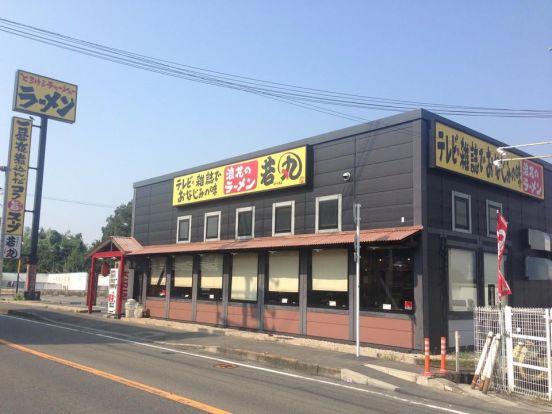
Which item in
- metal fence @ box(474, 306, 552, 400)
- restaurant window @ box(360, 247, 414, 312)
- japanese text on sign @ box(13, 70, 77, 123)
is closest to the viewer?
metal fence @ box(474, 306, 552, 400)

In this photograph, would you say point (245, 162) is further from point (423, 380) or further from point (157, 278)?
point (423, 380)

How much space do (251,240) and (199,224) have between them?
412 centimetres

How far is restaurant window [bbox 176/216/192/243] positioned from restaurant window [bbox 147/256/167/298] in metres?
1.23

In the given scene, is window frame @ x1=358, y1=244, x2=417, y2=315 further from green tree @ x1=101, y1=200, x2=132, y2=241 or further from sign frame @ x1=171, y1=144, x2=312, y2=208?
green tree @ x1=101, y1=200, x2=132, y2=241

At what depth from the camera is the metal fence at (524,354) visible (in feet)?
32.7

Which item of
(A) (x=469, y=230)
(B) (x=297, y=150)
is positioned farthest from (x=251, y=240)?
(A) (x=469, y=230)

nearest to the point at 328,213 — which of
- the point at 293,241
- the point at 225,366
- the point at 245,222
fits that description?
the point at 293,241

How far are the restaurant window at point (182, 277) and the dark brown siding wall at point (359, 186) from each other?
2.36 meters

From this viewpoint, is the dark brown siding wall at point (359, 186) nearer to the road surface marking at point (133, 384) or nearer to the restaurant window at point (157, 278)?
the restaurant window at point (157, 278)

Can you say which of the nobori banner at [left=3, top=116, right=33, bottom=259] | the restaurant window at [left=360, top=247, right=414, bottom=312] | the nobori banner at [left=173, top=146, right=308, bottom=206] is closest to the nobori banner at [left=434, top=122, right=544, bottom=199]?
the restaurant window at [left=360, top=247, right=414, bottom=312]

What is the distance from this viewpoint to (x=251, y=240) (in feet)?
67.0

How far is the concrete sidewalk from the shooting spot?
10891 mm

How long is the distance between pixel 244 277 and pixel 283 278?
7.23 feet

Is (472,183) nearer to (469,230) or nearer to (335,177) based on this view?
(469,230)
